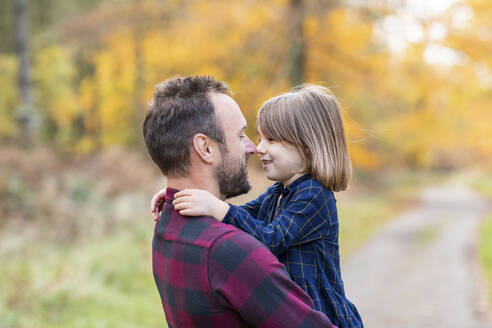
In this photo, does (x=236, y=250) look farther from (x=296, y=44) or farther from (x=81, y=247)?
(x=296, y=44)

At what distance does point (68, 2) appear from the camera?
18.8m

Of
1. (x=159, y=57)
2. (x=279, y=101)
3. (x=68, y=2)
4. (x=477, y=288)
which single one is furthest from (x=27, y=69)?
(x=279, y=101)

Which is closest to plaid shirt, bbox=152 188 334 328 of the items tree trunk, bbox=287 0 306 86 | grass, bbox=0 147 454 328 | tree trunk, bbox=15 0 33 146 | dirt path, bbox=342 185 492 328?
grass, bbox=0 147 454 328

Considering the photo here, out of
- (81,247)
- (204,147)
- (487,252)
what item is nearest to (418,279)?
(487,252)

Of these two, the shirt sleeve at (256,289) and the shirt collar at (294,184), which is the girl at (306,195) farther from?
the shirt sleeve at (256,289)

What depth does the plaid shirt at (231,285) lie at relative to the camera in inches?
58.3

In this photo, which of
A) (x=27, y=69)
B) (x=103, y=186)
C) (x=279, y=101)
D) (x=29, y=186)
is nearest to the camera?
(x=279, y=101)

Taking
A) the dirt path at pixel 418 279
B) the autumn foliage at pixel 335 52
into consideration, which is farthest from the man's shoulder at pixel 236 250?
the dirt path at pixel 418 279

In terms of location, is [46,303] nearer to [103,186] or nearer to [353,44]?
[103,186]

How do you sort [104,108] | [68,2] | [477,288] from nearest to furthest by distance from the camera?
[477,288] < [68,2] < [104,108]

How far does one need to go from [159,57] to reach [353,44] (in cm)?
509

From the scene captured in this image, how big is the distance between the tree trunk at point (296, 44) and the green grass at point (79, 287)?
4298mm

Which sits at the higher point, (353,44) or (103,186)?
(353,44)

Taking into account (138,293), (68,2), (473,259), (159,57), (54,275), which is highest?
(68,2)
